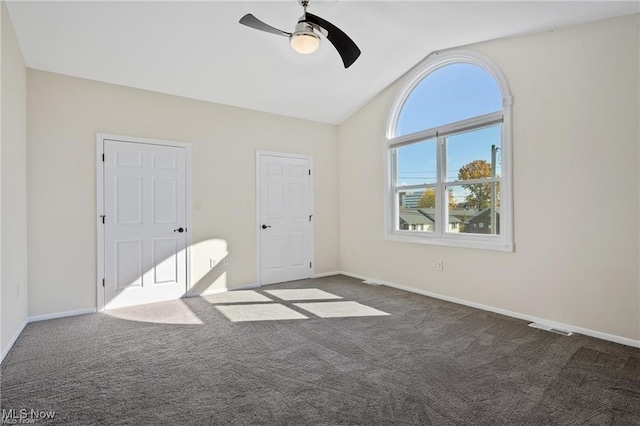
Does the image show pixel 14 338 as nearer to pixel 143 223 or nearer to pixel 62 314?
pixel 62 314

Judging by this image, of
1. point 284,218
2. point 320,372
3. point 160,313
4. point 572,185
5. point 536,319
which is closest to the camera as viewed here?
point 320,372

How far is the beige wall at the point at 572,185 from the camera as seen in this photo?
295 centimetres

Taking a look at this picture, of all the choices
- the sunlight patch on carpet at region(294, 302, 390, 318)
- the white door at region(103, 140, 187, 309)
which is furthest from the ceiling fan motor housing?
the sunlight patch on carpet at region(294, 302, 390, 318)

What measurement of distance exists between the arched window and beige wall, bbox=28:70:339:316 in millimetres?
1483

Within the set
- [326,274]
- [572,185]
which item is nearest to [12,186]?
[326,274]

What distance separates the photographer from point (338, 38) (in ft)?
9.23

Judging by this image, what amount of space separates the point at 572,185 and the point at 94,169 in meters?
5.07

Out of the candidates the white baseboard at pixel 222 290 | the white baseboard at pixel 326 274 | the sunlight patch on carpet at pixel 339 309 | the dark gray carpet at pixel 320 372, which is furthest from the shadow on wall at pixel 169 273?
the white baseboard at pixel 326 274

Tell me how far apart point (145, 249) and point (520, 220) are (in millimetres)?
4393

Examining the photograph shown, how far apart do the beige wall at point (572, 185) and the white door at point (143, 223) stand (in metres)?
3.66

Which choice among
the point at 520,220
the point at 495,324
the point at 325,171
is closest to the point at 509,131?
the point at 520,220

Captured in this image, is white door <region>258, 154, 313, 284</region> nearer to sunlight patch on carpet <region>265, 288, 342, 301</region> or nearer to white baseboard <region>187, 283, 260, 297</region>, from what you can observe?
white baseboard <region>187, 283, 260, 297</region>

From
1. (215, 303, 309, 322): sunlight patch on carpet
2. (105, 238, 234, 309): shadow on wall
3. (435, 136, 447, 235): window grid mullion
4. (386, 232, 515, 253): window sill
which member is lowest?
(215, 303, 309, 322): sunlight patch on carpet

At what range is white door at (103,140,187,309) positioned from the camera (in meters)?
4.09
